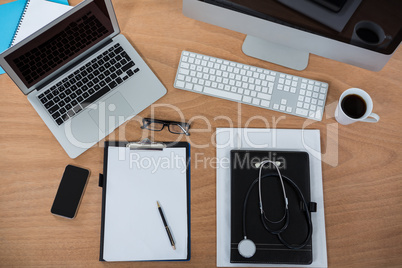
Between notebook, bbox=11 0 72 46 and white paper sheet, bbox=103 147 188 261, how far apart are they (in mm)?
472

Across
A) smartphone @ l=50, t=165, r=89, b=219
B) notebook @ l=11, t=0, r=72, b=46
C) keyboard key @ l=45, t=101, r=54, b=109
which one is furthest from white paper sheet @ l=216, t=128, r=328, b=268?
notebook @ l=11, t=0, r=72, b=46

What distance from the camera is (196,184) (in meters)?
1.00

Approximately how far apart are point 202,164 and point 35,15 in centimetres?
71

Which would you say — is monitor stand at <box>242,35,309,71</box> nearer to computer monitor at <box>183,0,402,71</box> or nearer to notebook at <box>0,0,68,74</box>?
computer monitor at <box>183,0,402,71</box>

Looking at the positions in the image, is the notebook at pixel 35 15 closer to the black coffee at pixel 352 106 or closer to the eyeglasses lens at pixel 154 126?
the eyeglasses lens at pixel 154 126

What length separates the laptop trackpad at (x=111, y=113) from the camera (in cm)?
102

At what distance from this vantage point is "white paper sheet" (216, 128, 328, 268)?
951mm

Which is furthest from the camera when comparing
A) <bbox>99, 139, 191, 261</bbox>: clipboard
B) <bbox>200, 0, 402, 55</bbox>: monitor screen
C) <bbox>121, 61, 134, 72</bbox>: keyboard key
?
<bbox>121, 61, 134, 72</bbox>: keyboard key

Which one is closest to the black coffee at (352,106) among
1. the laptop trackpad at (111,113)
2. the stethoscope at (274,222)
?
the stethoscope at (274,222)

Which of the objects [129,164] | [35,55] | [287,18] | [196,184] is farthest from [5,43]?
[287,18]

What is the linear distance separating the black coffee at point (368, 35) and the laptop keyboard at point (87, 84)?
63cm

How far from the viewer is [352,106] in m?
0.99

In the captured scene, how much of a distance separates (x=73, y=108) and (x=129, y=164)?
23cm

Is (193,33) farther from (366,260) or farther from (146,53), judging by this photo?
(366,260)
